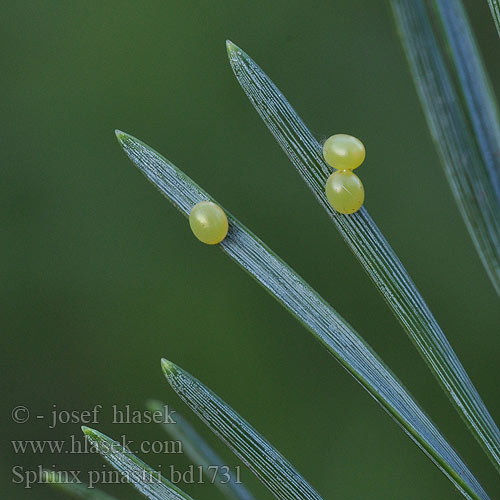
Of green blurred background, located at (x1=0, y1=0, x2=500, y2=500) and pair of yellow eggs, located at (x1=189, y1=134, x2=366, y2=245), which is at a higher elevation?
green blurred background, located at (x1=0, y1=0, x2=500, y2=500)

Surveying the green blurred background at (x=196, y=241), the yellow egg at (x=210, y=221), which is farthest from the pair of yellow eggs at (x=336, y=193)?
the green blurred background at (x=196, y=241)

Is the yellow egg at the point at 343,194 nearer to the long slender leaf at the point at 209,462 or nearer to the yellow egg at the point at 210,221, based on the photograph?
the yellow egg at the point at 210,221

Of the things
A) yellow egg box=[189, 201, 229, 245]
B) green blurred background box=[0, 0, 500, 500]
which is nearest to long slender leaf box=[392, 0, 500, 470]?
yellow egg box=[189, 201, 229, 245]

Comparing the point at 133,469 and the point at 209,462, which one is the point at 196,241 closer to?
the point at 209,462

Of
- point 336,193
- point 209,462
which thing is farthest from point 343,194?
point 209,462

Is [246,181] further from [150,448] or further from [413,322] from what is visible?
[413,322]

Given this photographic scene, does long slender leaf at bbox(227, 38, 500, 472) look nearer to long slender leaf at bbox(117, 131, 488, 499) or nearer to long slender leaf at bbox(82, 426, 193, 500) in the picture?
long slender leaf at bbox(117, 131, 488, 499)
